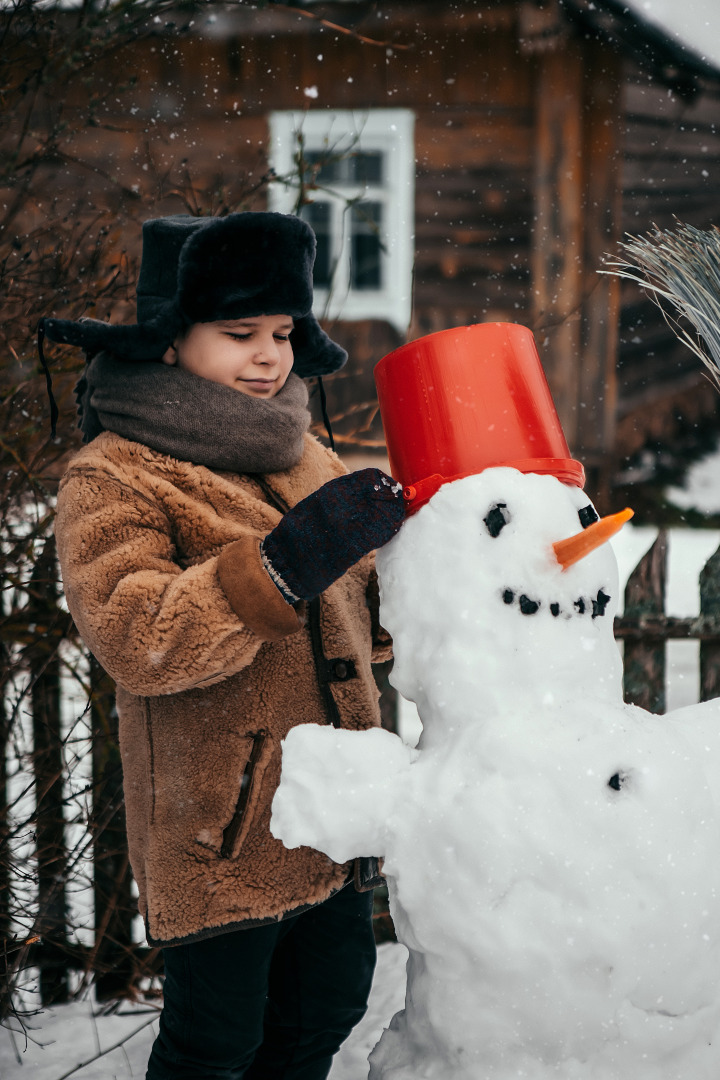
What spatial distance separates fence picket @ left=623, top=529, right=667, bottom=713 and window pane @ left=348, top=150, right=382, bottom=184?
4395 millimetres

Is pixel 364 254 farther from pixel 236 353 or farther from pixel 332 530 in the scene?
pixel 332 530

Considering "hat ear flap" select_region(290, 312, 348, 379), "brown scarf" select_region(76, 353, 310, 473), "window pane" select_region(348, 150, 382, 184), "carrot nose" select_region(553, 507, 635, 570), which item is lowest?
"carrot nose" select_region(553, 507, 635, 570)

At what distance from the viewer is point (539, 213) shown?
21.6 feet

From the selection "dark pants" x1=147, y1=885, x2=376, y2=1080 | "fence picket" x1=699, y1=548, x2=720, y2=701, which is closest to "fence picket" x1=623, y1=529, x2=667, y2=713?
"fence picket" x1=699, y1=548, x2=720, y2=701

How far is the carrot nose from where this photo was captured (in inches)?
46.7

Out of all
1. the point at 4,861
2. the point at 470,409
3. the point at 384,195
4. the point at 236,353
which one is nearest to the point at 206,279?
the point at 236,353

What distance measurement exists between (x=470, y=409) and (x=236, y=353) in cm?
43

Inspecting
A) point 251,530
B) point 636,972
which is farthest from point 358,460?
point 636,972

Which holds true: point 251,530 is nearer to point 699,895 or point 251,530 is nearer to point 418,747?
point 418,747

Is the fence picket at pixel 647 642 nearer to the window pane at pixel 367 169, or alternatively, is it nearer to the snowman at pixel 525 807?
the snowman at pixel 525 807

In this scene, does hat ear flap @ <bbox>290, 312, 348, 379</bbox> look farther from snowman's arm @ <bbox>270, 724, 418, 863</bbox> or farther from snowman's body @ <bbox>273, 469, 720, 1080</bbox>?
snowman's arm @ <bbox>270, 724, 418, 863</bbox>

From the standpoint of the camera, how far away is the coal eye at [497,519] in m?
1.26

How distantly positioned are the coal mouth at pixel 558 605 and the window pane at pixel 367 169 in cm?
558

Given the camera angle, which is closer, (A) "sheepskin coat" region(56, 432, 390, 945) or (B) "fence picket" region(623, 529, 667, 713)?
(A) "sheepskin coat" region(56, 432, 390, 945)
